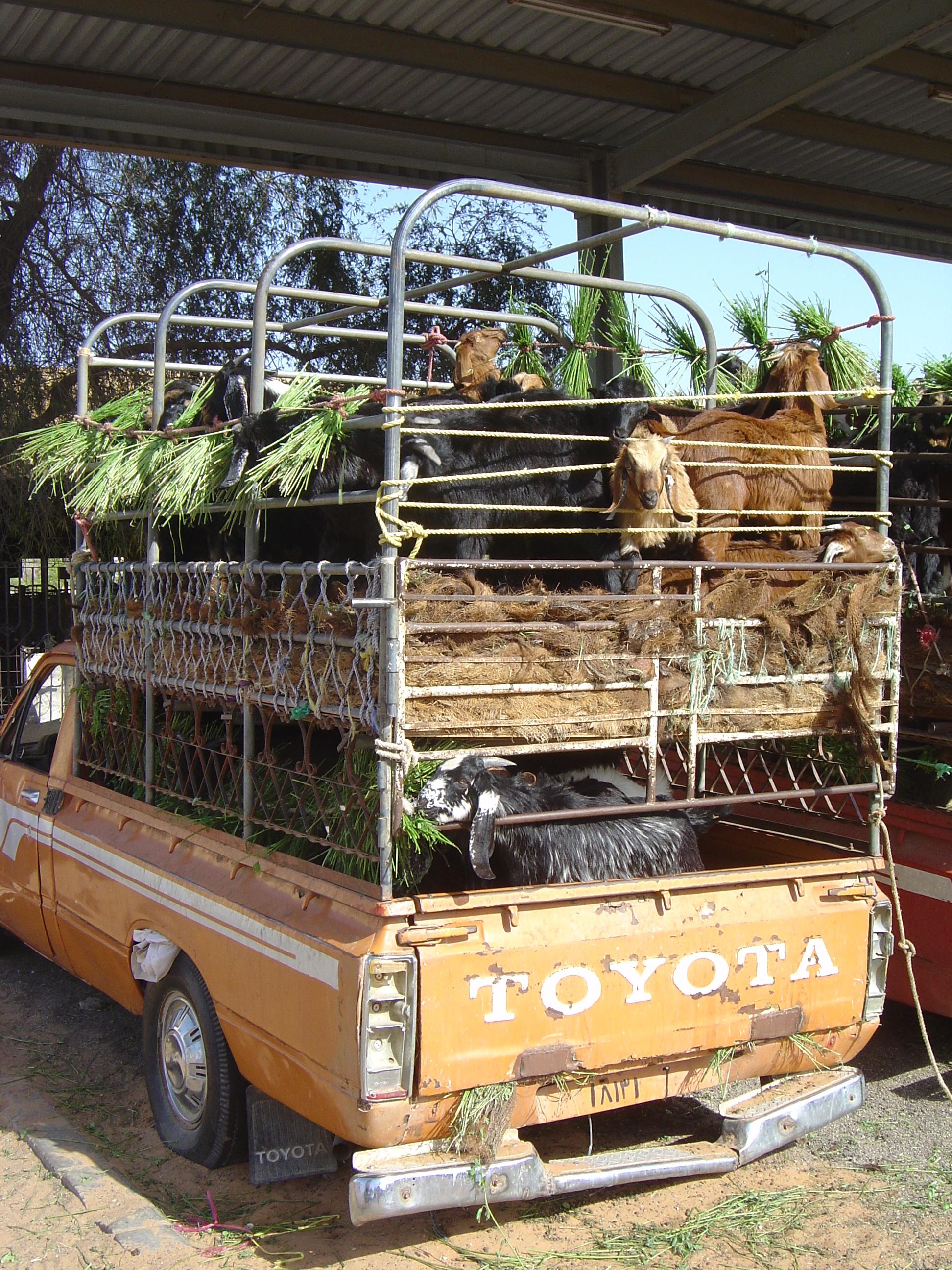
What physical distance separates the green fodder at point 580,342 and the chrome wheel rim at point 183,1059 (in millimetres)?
3267

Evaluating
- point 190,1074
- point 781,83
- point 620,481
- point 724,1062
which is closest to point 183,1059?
point 190,1074

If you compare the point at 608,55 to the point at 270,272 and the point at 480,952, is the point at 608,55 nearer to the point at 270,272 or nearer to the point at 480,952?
the point at 270,272

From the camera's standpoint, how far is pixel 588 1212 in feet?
12.9

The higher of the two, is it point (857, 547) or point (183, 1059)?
point (857, 547)

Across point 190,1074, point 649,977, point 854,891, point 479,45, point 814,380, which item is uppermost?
point 479,45

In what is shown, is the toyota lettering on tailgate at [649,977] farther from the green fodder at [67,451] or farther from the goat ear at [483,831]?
the green fodder at [67,451]

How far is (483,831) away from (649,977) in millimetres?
727

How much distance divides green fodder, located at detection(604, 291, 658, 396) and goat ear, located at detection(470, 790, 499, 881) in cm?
307

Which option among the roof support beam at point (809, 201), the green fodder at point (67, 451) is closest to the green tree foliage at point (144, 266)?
the roof support beam at point (809, 201)

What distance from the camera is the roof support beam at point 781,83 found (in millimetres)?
7742

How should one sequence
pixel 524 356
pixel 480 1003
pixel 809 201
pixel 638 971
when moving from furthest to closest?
pixel 809 201 → pixel 524 356 → pixel 638 971 → pixel 480 1003

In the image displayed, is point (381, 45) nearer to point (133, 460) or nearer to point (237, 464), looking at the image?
point (133, 460)

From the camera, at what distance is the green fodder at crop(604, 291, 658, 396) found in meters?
6.00

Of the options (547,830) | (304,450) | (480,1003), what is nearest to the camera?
(480,1003)
